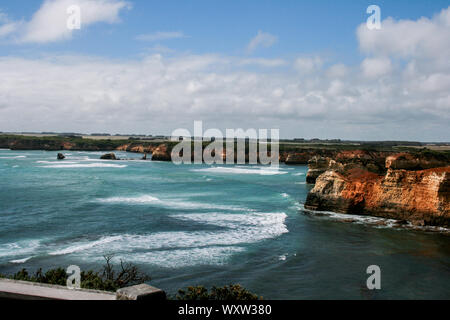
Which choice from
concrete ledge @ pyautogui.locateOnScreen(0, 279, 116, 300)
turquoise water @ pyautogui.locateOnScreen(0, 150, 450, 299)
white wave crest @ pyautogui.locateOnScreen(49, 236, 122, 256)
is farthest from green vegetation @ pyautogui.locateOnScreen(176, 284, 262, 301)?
white wave crest @ pyautogui.locateOnScreen(49, 236, 122, 256)

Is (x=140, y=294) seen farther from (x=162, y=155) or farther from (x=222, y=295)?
(x=162, y=155)

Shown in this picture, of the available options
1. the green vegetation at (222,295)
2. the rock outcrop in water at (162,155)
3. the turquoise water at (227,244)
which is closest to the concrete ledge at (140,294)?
the green vegetation at (222,295)

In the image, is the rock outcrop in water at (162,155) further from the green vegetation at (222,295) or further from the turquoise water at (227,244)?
the green vegetation at (222,295)

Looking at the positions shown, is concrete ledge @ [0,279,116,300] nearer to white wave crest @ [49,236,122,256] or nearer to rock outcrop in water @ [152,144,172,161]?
white wave crest @ [49,236,122,256]

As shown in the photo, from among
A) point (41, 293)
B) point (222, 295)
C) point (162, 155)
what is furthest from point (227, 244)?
point (162, 155)

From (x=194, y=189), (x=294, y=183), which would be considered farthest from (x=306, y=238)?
(x=294, y=183)
